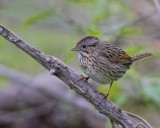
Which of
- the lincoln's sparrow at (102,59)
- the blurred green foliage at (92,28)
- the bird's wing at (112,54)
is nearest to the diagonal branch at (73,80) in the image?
the blurred green foliage at (92,28)

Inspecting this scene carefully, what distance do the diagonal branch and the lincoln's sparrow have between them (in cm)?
75

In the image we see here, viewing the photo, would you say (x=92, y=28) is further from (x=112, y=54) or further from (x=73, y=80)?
(x=73, y=80)

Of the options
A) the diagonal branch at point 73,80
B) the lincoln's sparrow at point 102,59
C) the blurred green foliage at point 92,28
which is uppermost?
the blurred green foliage at point 92,28

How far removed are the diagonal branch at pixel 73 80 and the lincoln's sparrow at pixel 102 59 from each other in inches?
29.6

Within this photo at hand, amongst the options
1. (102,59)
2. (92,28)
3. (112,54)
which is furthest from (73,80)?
(92,28)

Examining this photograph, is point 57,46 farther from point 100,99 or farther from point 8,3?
point 100,99

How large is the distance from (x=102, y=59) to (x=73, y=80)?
1242mm

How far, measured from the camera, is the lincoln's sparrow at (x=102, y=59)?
14.7ft

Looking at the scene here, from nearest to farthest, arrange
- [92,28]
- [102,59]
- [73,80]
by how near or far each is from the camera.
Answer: [73,80] < [102,59] < [92,28]

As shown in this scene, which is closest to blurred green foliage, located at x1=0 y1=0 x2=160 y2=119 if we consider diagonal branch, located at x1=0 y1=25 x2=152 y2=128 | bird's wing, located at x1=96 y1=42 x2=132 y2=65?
bird's wing, located at x1=96 y1=42 x2=132 y2=65

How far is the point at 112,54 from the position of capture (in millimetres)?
4828

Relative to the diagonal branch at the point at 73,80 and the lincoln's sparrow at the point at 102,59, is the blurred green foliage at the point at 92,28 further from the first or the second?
the diagonal branch at the point at 73,80

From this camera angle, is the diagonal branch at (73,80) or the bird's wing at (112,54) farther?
the bird's wing at (112,54)

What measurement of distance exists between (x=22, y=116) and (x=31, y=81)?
0.56 meters
